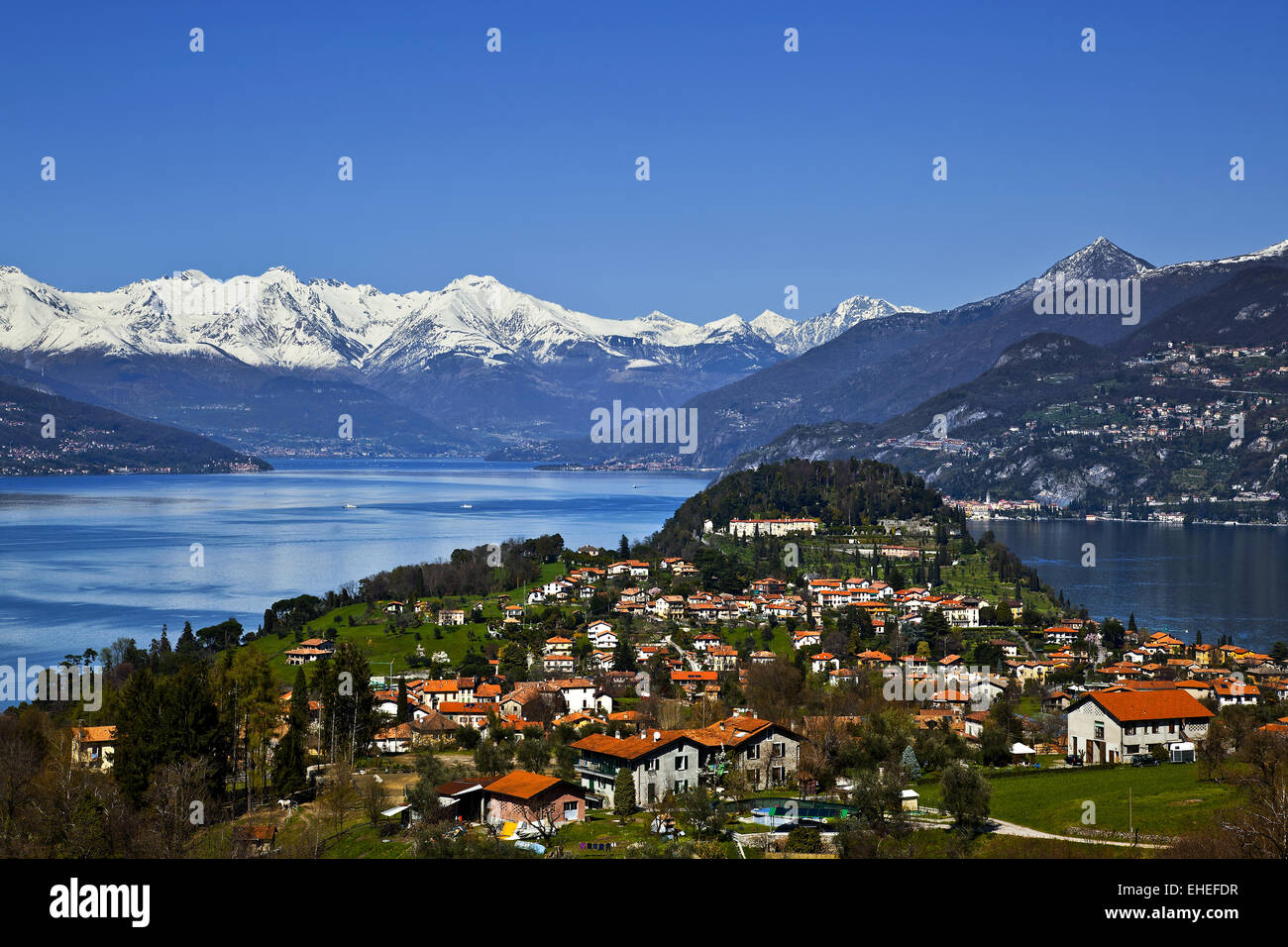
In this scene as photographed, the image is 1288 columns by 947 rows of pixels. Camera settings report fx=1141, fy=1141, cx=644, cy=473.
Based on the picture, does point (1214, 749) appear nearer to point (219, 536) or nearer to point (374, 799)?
point (374, 799)

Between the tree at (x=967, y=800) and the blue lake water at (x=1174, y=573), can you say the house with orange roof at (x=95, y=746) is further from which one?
the blue lake water at (x=1174, y=573)

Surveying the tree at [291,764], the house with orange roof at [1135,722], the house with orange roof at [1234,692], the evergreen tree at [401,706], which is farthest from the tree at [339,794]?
the house with orange roof at [1234,692]

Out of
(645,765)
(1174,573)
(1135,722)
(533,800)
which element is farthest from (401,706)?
(1174,573)

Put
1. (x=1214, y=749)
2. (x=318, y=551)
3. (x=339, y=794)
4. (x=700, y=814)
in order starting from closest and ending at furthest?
(x=700, y=814)
(x=339, y=794)
(x=1214, y=749)
(x=318, y=551)

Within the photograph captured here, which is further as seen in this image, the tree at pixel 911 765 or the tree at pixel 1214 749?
the tree at pixel 911 765

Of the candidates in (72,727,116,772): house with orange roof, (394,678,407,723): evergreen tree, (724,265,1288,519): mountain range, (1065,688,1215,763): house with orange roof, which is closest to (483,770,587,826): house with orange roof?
(72,727,116,772): house with orange roof
